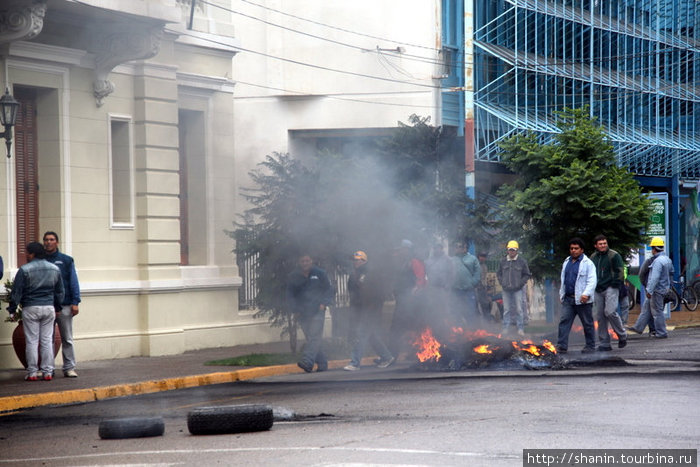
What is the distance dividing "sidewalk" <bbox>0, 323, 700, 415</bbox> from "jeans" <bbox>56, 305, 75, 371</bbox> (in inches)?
9.2

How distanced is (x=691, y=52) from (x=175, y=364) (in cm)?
2469

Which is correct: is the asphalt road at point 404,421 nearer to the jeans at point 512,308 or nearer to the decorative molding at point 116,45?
the decorative molding at point 116,45

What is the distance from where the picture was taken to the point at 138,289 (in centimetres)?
1725

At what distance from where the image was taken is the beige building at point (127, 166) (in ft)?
52.3

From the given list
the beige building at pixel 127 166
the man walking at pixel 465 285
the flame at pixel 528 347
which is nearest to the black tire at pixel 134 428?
the flame at pixel 528 347

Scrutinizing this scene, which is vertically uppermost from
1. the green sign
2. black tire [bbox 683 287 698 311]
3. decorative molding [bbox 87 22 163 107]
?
decorative molding [bbox 87 22 163 107]

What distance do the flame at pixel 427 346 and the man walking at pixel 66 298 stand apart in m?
4.17

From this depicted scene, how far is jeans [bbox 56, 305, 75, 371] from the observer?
1433cm

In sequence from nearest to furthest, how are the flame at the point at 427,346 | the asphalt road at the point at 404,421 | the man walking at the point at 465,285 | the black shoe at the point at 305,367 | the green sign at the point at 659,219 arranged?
the asphalt road at the point at 404,421
the flame at the point at 427,346
the black shoe at the point at 305,367
the man walking at the point at 465,285
the green sign at the point at 659,219

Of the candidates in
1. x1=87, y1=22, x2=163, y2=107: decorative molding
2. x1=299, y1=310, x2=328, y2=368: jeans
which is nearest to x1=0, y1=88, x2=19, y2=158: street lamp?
x1=87, y1=22, x2=163, y2=107: decorative molding

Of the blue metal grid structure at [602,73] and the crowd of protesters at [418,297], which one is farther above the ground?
the blue metal grid structure at [602,73]

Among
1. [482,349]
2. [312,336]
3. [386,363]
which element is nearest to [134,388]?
[312,336]

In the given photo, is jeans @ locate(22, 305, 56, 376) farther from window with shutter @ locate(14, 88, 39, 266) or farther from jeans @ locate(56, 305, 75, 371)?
window with shutter @ locate(14, 88, 39, 266)

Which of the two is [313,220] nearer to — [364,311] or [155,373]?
[364,311]
